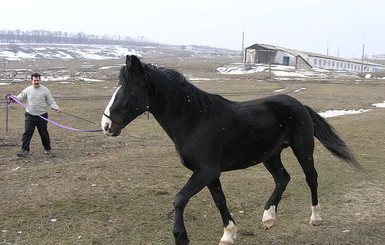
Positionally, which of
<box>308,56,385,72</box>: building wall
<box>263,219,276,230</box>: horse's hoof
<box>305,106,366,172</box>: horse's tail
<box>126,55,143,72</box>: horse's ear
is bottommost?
<box>263,219,276,230</box>: horse's hoof

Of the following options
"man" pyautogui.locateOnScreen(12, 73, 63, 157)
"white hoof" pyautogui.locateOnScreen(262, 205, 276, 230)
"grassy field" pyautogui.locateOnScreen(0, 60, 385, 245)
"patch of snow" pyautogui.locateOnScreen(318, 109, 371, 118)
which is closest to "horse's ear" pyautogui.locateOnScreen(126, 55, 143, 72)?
"grassy field" pyautogui.locateOnScreen(0, 60, 385, 245)

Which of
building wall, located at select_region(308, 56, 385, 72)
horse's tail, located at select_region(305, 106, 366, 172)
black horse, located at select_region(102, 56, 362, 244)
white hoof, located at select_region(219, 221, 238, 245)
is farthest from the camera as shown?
building wall, located at select_region(308, 56, 385, 72)

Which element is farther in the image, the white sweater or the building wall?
the building wall

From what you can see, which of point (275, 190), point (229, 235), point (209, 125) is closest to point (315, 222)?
point (275, 190)

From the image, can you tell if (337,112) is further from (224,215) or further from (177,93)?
(177,93)

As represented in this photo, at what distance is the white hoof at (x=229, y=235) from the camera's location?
4402mm

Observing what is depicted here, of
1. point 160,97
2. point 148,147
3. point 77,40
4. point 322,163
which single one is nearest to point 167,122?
point 160,97

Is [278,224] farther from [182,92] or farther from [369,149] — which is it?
[369,149]

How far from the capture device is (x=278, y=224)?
16.9 ft

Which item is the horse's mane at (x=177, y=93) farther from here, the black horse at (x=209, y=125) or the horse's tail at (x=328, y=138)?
the horse's tail at (x=328, y=138)

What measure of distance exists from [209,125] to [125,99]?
1.04 m

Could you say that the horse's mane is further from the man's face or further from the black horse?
the man's face

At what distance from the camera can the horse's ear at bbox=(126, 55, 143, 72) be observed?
3.70 m

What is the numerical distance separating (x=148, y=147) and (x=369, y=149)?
6270 mm
